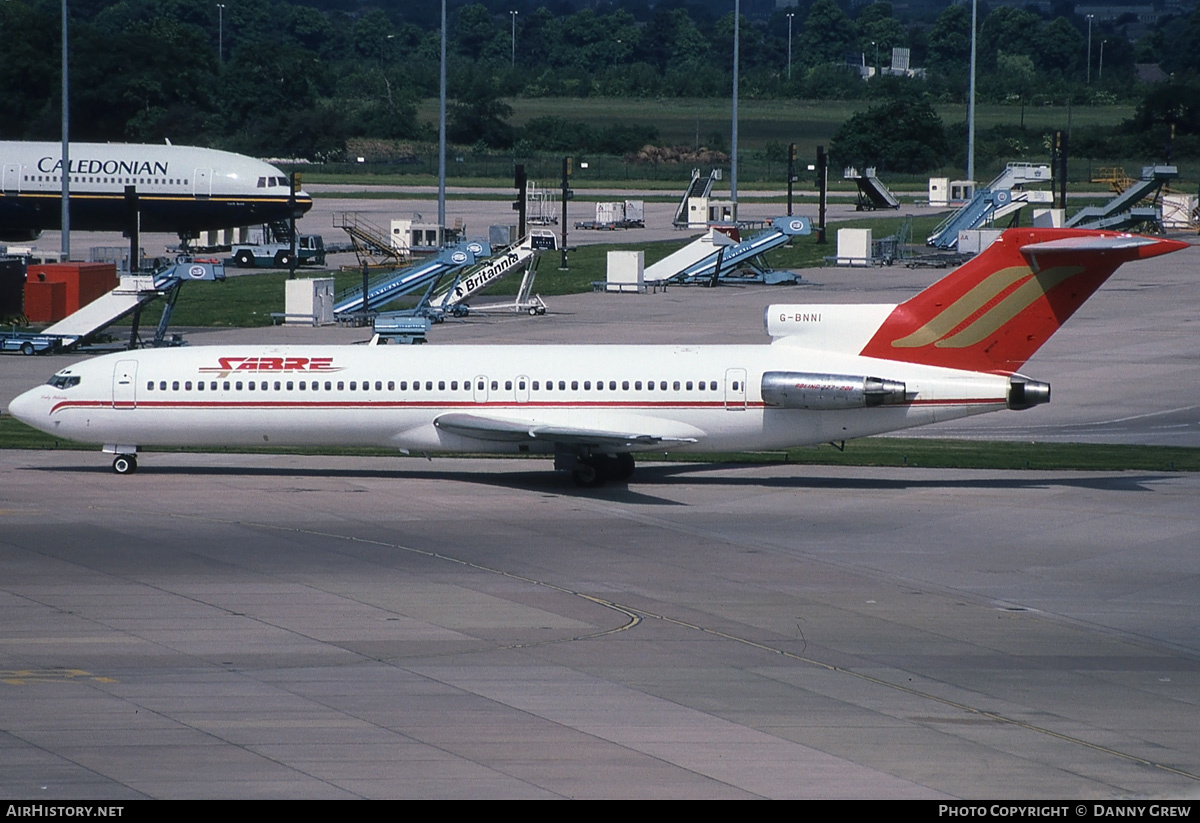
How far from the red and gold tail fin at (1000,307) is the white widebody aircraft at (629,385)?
37 mm

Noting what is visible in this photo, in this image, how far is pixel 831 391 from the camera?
111 ft

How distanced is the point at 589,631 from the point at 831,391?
1153cm

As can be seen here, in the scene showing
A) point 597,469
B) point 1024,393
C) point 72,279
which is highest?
point 72,279

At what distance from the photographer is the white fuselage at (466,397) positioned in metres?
34.4

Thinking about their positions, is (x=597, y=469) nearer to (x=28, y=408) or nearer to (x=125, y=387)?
(x=125, y=387)

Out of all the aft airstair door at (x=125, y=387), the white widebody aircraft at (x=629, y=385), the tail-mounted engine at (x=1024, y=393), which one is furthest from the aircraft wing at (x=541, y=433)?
the aft airstair door at (x=125, y=387)

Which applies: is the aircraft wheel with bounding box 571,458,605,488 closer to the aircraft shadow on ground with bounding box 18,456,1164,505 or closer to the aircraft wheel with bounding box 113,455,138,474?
the aircraft shadow on ground with bounding box 18,456,1164,505

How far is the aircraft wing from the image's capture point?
33.9 meters

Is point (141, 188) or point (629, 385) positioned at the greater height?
point (141, 188)

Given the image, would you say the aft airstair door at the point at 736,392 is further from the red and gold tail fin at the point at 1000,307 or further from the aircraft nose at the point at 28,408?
the aircraft nose at the point at 28,408

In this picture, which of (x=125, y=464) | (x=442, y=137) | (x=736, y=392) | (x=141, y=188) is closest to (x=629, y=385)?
(x=736, y=392)

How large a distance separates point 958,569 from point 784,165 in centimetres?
12063

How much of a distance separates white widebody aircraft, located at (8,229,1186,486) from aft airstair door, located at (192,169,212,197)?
43.4 metres

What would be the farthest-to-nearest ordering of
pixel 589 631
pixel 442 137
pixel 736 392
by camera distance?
pixel 442 137, pixel 736 392, pixel 589 631
